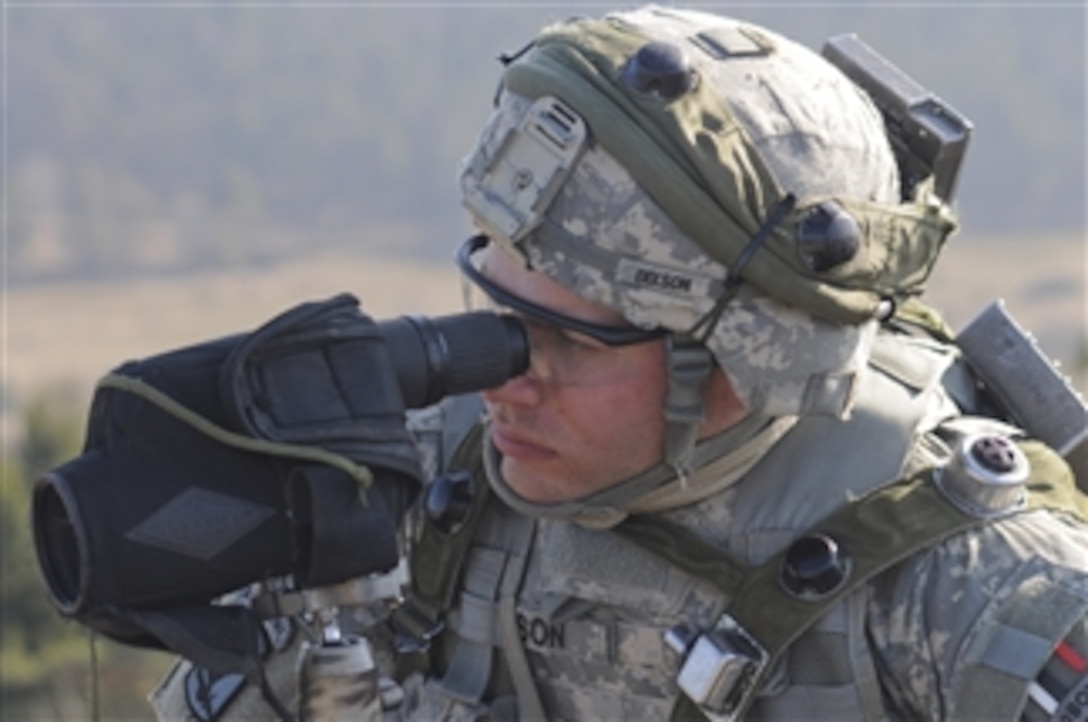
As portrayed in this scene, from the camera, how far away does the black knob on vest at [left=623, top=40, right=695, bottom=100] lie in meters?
3.89

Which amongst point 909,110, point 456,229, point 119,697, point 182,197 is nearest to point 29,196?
point 182,197

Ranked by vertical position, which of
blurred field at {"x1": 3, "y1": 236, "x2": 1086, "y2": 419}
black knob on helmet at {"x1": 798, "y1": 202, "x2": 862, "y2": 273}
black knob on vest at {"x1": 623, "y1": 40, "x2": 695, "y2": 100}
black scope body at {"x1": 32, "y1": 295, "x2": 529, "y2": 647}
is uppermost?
black knob on vest at {"x1": 623, "y1": 40, "x2": 695, "y2": 100}

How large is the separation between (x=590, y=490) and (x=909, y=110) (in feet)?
4.08

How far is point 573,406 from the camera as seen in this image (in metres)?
4.07

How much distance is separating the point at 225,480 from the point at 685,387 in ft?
3.81

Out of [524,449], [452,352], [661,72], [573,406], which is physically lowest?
[524,449]

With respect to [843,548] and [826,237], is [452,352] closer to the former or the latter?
[826,237]

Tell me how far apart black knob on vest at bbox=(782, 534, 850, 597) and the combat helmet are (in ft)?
0.88

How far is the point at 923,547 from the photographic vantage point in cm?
401

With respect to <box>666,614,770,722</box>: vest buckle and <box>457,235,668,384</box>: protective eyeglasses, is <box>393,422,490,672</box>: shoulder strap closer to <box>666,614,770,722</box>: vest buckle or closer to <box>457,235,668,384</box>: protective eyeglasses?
<box>457,235,668,384</box>: protective eyeglasses

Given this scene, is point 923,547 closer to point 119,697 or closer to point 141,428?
point 141,428

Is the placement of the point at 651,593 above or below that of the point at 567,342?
below

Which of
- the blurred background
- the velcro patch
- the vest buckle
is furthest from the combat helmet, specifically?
the blurred background

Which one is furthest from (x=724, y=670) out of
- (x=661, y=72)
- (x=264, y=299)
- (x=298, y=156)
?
(x=298, y=156)
